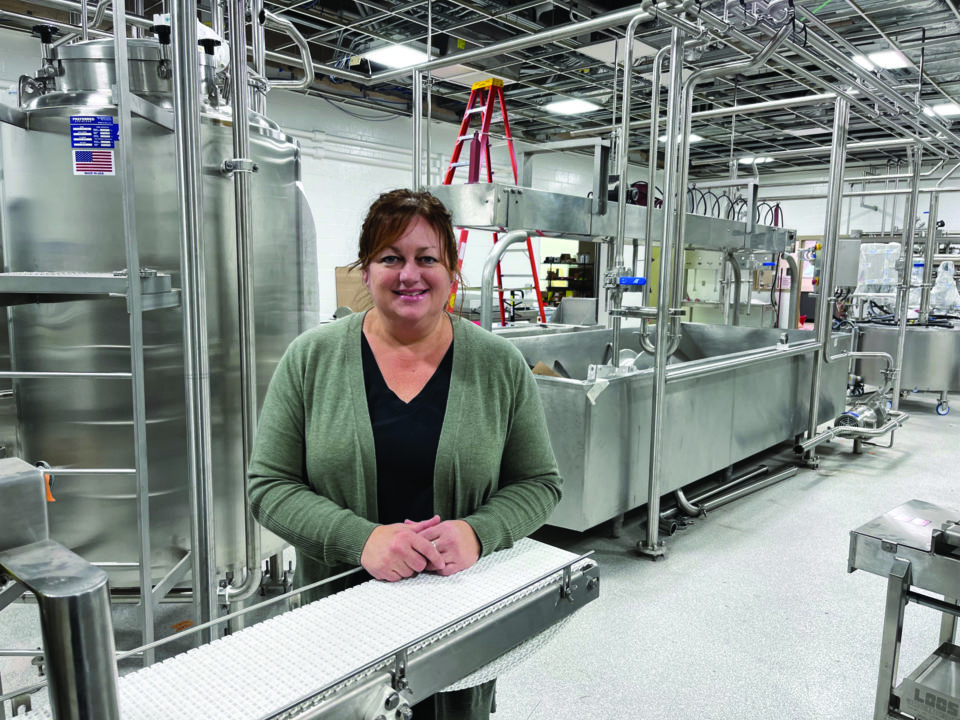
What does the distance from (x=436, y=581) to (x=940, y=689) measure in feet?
4.52

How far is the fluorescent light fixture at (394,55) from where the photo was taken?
17.1 ft

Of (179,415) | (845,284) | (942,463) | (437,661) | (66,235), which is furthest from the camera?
(845,284)

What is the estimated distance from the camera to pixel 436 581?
3.12 ft

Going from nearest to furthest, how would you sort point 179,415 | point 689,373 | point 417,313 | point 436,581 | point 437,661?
point 437,661
point 436,581
point 417,313
point 179,415
point 689,373

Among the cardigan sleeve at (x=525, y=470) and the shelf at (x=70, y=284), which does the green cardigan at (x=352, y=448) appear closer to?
the cardigan sleeve at (x=525, y=470)

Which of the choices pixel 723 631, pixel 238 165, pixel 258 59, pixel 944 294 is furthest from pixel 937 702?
pixel 944 294

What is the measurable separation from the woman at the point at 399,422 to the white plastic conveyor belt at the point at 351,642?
104 mm

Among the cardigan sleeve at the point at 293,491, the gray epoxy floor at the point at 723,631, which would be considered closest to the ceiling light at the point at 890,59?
the gray epoxy floor at the point at 723,631

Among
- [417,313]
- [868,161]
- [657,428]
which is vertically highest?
[868,161]

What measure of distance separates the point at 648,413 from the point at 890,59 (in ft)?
14.7

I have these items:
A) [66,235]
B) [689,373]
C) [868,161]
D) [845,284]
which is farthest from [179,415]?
[868,161]

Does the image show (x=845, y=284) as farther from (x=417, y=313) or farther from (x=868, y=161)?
(x=868, y=161)

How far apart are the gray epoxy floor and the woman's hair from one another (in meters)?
1.42

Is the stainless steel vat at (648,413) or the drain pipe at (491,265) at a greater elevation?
the drain pipe at (491,265)
